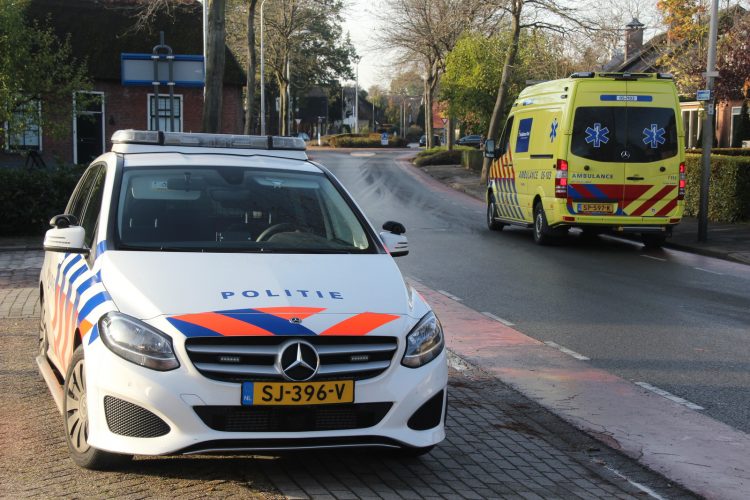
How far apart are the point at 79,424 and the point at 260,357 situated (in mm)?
1097

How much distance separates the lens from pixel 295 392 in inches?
193

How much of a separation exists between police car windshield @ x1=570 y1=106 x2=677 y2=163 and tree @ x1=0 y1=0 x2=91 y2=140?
12.3 m

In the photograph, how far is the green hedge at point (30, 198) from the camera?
1733 cm

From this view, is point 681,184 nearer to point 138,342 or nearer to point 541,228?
point 541,228

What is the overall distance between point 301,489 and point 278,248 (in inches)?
60.3

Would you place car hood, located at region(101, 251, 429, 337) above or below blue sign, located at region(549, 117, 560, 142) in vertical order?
below

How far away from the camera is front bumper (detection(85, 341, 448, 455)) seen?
4.81 m

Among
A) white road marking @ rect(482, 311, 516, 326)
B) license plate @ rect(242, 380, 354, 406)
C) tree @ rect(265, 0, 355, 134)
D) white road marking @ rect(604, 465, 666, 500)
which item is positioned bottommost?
white road marking @ rect(482, 311, 516, 326)

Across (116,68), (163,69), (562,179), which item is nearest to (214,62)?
(163,69)

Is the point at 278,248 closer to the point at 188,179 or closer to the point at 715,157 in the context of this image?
the point at 188,179

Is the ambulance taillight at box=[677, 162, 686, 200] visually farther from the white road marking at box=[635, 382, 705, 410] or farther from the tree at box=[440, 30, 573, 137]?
the tree at box=[440, 30, 573, 137]

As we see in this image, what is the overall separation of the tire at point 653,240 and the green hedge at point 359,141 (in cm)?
6161

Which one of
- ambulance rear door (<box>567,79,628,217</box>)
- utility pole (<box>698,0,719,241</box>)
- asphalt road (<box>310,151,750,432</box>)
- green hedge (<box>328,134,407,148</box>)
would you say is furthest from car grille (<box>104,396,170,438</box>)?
green hedge (<box>328,134,407,148</box>)

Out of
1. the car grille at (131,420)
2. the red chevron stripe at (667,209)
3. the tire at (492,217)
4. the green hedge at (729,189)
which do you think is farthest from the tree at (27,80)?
the car grille at (131,420)
